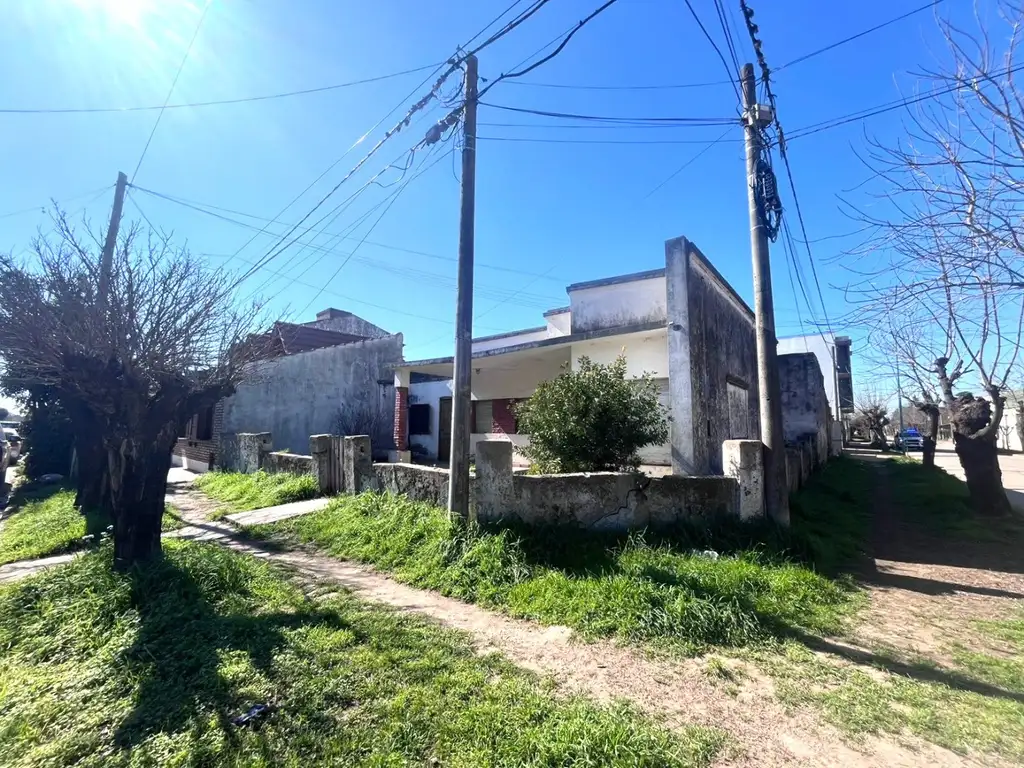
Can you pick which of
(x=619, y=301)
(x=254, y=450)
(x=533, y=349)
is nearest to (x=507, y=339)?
(x=619, y=301)

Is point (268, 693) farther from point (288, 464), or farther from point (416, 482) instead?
point (288, 464)

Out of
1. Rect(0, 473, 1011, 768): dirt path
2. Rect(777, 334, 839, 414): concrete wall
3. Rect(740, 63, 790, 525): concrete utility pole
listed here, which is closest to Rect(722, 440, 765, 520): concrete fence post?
Rect(740, 63, 790, 525): concrete utility pole

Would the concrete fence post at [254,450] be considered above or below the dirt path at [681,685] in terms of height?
above

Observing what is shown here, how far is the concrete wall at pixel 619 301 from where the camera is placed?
12.8 meters

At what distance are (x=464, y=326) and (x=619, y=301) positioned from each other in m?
8.25

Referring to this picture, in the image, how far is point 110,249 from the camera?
7.47 metres

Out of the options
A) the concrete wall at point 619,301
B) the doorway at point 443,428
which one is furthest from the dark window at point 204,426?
the concrete wall at point 619,301

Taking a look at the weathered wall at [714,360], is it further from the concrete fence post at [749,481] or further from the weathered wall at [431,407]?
the weathered wall at [431,407]

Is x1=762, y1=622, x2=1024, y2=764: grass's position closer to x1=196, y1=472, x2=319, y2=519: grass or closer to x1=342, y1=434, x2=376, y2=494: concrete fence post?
x1=342, y1=434, x2=376, y2=494: concrete fence post

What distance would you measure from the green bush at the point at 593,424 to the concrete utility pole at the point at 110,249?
217 inches

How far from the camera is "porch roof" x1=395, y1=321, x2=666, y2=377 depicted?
386 inches

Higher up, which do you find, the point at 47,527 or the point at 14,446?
the point at 14,446

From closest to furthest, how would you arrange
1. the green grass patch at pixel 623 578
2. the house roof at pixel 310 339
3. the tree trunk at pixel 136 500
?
the green grass patch at pixel 623 578 < the tree trunk at pixel 136 500 < the house roof at pixel 310 339

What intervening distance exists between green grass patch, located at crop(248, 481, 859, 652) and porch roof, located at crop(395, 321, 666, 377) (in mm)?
3845
